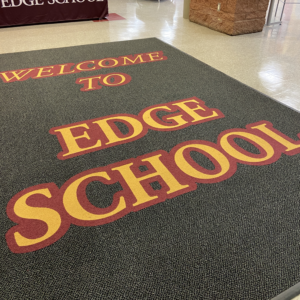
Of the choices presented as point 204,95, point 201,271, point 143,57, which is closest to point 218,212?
point 201,271

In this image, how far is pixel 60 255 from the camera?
1347 millimetres

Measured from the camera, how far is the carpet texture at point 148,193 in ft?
4.14

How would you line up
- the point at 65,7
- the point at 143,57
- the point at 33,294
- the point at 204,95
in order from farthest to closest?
1. the point at 65,7
2. the point at 143,57
3. the point at 204,95
4. the point at 33,294

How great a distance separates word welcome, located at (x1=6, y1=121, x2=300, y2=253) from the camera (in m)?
1.49

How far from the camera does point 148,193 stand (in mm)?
1665

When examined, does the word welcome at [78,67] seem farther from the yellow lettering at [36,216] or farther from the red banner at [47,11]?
the red banner at [47,11]

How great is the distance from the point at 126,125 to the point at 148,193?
2.57 ft

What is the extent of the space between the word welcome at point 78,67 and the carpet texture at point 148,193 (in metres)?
0.36

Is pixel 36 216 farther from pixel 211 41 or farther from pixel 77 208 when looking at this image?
pixel 211 41

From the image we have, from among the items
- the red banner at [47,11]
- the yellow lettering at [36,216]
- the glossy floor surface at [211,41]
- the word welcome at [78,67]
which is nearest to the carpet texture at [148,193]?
the yellow lettering at [36,216]

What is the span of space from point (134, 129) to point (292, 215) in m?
1.23

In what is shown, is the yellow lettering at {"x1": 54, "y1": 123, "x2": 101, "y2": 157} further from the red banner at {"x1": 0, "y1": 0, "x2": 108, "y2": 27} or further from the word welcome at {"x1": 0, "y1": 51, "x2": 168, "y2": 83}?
the red banner at {"x1": 0, "y1": 0, "x2": 108, "y2": 27}

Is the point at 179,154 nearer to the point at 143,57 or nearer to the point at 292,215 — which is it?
the point at 292,215

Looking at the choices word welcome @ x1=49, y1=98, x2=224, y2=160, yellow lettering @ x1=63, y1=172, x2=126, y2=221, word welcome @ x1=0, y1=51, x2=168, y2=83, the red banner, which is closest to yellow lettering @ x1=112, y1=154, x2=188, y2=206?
yellow lettering @ x1=63, y1=172, x2=126, y2=221
